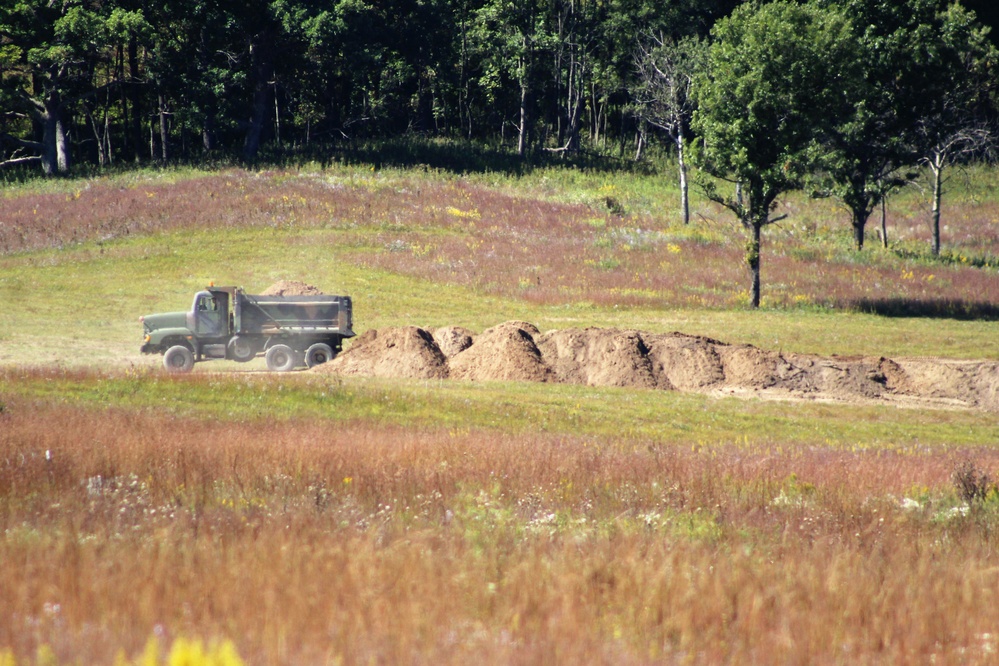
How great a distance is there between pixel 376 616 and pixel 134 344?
84.0 ft

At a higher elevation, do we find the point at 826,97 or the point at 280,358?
the point at 826,97

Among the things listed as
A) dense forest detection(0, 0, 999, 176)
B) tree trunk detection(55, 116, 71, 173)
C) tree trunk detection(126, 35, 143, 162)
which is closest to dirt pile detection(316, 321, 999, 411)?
dense forest detection(0, 0, 999, 176)

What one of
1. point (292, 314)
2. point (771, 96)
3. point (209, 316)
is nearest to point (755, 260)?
point (771, 96)

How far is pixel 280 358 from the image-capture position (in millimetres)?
24703

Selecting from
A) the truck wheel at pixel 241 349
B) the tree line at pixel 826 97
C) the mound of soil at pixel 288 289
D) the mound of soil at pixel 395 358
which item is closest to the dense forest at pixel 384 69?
the tree line at pixel 826 97

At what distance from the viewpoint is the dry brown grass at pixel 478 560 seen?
4.39m

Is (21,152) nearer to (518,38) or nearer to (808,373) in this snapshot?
(518,38)

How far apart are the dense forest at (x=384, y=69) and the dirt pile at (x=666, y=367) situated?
15.8m

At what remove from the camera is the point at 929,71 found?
5128 cm

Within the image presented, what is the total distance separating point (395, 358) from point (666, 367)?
782 cm

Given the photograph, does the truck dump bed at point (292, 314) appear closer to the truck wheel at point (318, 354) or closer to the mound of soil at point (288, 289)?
the truck wheel at point (318, 354)

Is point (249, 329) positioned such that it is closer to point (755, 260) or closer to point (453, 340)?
point (453, 340)

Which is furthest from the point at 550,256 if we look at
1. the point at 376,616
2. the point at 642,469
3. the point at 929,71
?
the point at 376,616

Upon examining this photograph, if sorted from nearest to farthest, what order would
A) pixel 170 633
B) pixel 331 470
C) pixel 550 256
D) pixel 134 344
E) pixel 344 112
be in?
pixel 170 633, pixel 331 470, pixel 134 344, pixel 550 256, pixel 344 112
